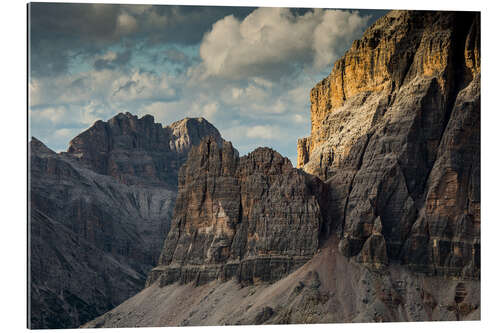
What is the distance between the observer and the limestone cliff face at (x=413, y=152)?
9438 cm

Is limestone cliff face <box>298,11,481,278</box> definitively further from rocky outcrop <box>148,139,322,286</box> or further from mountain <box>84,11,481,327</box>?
rocky outcrop <box>148,139,322,286</box>

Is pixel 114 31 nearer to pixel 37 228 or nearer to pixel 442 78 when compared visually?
Result: pixel 442 78

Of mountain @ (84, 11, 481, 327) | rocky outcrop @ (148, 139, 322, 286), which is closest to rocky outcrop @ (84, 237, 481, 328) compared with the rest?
mountain @ (84, 11, 481, 327)

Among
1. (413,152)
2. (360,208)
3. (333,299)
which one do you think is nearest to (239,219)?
(360,208)

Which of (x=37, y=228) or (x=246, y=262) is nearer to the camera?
(x=246, y=262)

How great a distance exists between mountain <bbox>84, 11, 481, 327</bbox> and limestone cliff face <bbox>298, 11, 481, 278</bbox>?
0.13m

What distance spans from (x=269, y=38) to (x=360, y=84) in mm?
36353

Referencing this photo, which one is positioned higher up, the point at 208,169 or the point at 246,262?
the point at 208,169

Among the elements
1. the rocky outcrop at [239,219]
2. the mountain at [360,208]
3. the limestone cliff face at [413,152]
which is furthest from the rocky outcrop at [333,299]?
the rocky outcrop at [239,219]

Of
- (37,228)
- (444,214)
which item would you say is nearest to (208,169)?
(444,214)

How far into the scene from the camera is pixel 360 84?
11594 cm

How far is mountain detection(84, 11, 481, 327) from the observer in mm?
93438

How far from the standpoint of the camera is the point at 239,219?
11756cm

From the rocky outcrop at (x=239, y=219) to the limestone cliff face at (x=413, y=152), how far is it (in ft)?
11.0
